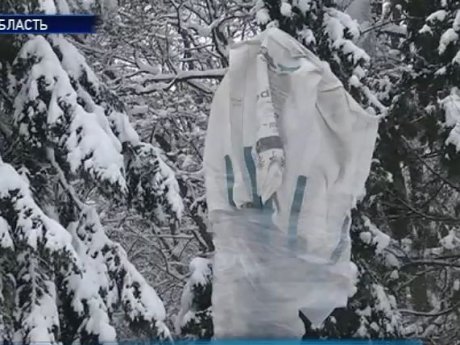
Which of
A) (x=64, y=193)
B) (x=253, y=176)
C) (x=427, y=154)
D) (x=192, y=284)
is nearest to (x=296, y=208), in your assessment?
(x=253, y=176)

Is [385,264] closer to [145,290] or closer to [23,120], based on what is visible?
[145,290]

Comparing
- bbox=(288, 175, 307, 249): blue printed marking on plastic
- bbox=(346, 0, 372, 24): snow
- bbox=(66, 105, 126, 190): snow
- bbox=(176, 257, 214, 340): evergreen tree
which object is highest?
bbox=(346, 0, 372, 24): snow

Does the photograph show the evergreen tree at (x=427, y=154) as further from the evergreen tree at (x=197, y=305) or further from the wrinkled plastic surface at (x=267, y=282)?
the wrinkled plastic surface at (x=267, y=282)

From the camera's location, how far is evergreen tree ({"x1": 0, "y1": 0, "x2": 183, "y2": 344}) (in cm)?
415

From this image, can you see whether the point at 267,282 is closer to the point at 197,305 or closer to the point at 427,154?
the point at 197,305

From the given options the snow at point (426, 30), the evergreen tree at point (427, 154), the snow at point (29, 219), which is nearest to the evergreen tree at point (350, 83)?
the evergreen tree at point (427, 154)

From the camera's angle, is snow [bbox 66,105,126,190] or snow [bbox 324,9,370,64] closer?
snow [bbox 66,105,126,190]

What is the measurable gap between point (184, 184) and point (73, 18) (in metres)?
3.27

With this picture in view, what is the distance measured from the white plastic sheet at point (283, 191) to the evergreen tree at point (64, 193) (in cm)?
112

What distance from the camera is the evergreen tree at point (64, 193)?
415cm

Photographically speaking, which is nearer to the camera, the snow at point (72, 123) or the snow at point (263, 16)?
the snow at point (72, 123)

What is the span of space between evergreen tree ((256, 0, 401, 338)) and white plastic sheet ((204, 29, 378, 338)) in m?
2.23

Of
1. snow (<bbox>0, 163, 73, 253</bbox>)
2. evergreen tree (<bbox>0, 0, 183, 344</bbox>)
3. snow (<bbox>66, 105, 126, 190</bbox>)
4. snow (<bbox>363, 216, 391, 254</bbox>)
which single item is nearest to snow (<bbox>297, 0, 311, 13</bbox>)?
evergreen tree (<bbox>0, 0, 183, 344</bbox>)

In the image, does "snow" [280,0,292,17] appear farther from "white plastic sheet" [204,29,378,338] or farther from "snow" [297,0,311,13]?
"white plastic sheet" [204,29,378,338]
